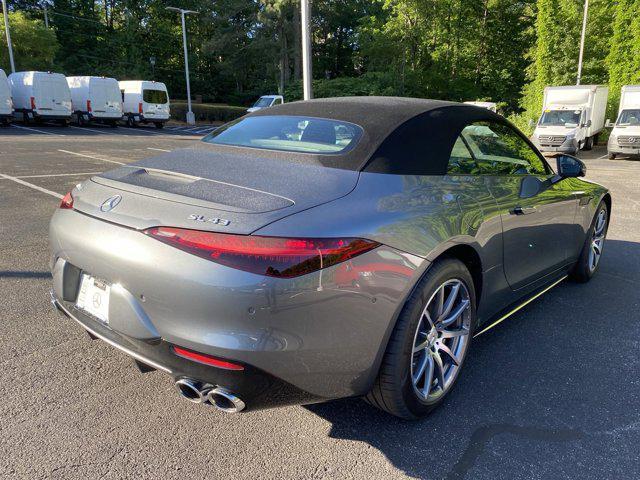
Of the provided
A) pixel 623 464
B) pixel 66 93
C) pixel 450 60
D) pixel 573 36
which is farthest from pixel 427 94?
pixel 623 464

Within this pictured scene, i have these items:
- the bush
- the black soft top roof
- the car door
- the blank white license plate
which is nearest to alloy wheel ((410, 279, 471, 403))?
the car door

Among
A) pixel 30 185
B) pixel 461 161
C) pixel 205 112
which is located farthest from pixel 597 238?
pixel 205 112

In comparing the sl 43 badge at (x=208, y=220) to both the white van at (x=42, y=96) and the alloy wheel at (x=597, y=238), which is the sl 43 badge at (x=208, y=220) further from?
the white van at (x=42, y=96)

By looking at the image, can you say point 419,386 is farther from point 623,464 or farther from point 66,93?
point 66,93

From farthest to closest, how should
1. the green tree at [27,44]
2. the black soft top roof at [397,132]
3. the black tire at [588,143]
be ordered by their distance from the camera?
the green tree at [27,44] < the black tire at [588,143] < the black soft top roof at [397,132]

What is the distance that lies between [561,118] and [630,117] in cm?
228

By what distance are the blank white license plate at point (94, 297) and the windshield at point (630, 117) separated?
2058 centimetres

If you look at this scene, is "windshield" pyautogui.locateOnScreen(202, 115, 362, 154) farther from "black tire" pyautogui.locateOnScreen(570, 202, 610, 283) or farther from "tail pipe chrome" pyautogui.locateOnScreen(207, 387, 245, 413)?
"black tire" pyautogui.locateOnScreen(570, 202, 610, 283)

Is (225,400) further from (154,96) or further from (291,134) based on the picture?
(154,96)

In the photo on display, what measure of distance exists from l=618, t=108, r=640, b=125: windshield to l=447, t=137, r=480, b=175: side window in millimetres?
18821

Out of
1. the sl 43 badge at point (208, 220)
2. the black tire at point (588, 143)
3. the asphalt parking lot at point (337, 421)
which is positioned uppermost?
the sl 43 badge at point (208, 220)

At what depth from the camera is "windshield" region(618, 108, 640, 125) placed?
60.1 feet

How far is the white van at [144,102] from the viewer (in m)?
27.5

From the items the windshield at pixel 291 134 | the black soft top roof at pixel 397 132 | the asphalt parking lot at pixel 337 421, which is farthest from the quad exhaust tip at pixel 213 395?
the windshield at pixel 291 134
